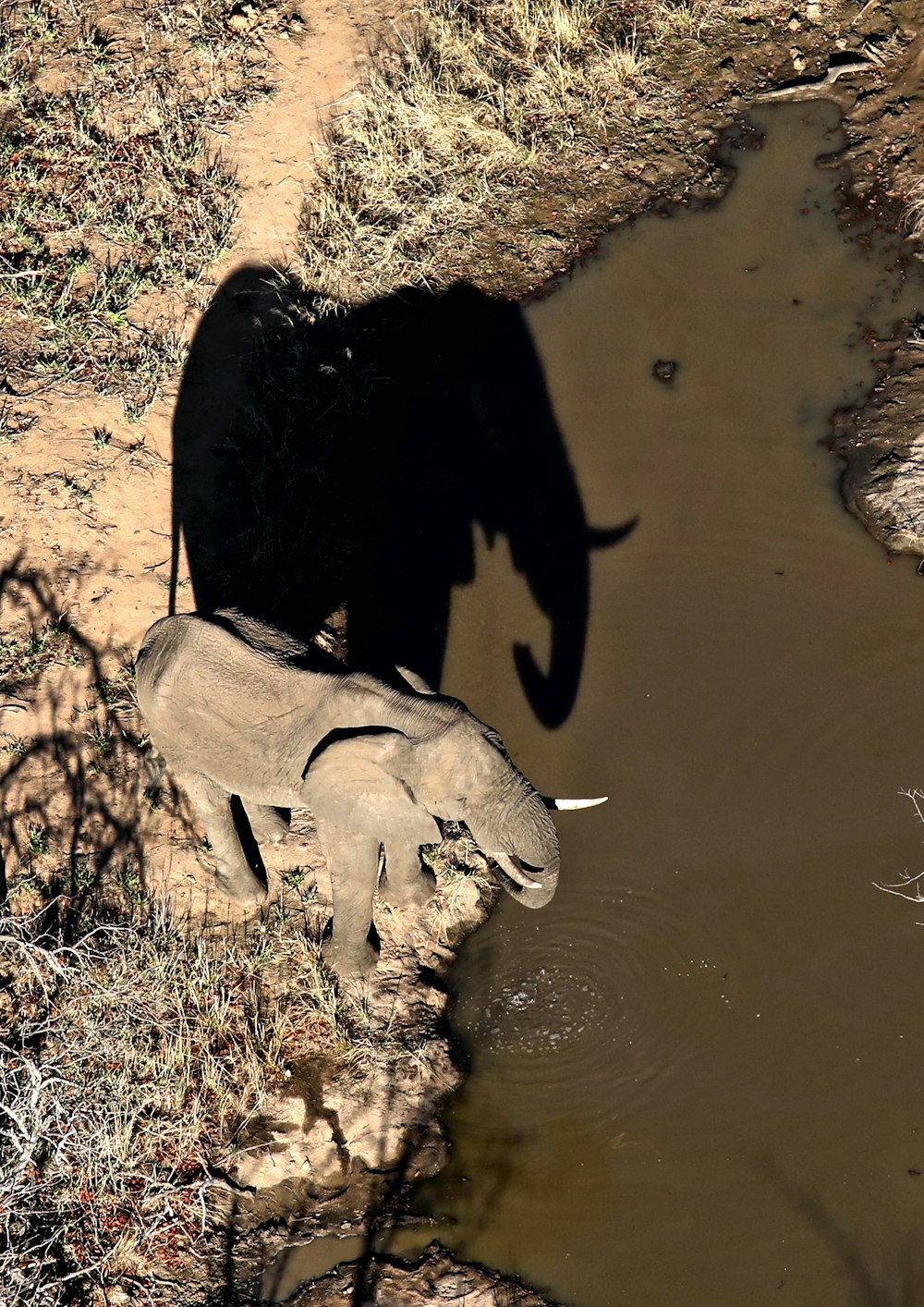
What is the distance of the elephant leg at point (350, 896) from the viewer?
22.8ft

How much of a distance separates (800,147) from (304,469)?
17.3 ft

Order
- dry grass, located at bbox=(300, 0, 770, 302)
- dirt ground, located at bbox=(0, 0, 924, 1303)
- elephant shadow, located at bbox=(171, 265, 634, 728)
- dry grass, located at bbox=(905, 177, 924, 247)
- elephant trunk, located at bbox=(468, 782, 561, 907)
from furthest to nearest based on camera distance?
dry grass, located at bbox=(300, 0, 770, 302), dry grass, located at bbox=(905, 177, 924, 247), elephant shadow, located at bbox=(171, 265, 634, 728), dirt ground, located at bbox=(0, 0, 924, 1303), elephant trunk, located at bbox=(468, 782, 561, 907)

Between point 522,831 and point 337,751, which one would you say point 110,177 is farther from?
point 522,831

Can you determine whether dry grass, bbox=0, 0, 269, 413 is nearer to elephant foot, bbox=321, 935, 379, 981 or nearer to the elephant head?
elephant foot, bbox=321, 935, 379, 981

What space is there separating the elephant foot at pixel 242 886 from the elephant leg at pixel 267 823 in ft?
0.90

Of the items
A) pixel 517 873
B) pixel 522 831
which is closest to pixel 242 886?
pixel 517 873

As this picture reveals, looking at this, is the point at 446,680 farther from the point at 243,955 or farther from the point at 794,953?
the point at 794,953

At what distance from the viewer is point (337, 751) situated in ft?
21.6

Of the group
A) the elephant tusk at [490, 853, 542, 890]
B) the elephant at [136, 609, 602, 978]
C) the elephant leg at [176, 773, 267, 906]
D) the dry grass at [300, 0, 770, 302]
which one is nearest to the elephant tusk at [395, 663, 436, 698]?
the elephant at [136, 609, 602, 978]

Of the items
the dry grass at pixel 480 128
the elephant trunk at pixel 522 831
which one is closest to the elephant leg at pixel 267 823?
the elephant trunk at pixel 522 831

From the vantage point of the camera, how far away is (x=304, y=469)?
9.46 meters

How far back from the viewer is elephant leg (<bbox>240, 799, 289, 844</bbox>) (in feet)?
26.2

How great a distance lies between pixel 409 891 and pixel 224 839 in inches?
46.1

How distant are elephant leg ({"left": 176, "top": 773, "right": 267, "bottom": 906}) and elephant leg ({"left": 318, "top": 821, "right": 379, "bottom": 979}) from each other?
61 cm
